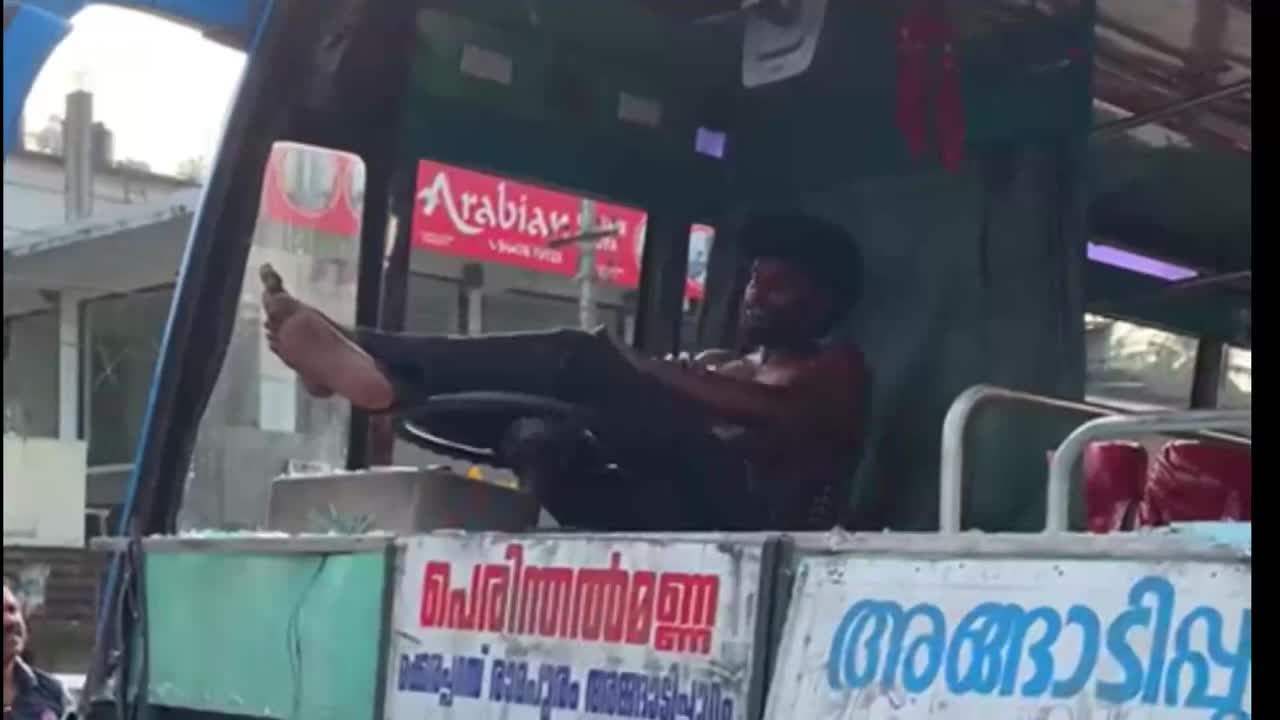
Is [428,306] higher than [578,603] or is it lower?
higher

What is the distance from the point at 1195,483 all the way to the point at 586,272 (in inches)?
77.9

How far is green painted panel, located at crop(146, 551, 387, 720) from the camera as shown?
2508 millimetres

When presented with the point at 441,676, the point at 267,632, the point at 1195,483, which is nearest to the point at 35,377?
the point at 267,632

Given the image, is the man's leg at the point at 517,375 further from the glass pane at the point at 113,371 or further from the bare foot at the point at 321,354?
the glass pane at the point at 113,371

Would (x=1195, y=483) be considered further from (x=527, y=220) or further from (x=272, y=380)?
(x=527, y=220)

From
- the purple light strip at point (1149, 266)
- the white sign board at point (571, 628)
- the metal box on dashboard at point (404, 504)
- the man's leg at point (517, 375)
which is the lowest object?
the white sign board at point (571, 628)

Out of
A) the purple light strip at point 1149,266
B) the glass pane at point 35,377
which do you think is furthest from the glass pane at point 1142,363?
the glass pane at point 35,377

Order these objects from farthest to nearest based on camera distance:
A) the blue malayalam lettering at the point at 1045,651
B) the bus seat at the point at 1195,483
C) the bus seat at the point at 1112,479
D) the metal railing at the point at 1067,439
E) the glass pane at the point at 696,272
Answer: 1. the glass pane at the point at 696,272
2. the bus seat at the point at 1112,479
3. the bus seat at the point at 1195,483
4. the metal railing at the point at 1067,439
5. the blue malayalam lettering at the point at 1045,651

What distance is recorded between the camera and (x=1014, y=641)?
1759 millimetres

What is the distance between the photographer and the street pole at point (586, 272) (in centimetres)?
421

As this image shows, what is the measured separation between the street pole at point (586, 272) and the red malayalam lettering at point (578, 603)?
1.51 metres

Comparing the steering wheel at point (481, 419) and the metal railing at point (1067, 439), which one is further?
the steering wheel at point (481, 419)

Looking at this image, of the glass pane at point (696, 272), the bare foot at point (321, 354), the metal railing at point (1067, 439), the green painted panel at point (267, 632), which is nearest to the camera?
the metal railing at point (1067, 439)
